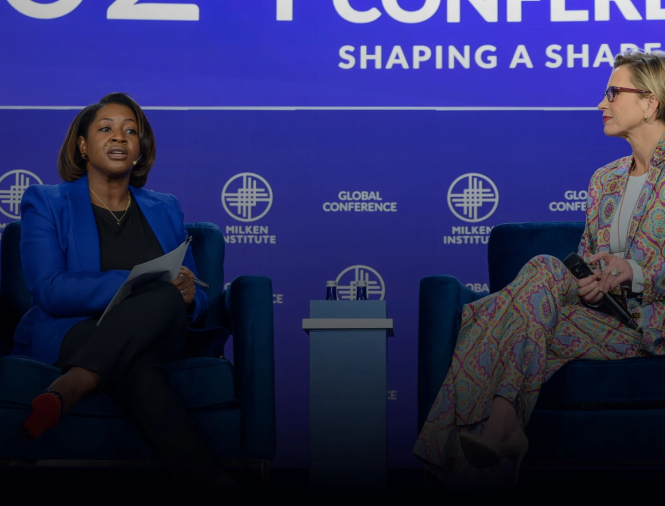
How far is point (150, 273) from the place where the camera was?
187 centimetres

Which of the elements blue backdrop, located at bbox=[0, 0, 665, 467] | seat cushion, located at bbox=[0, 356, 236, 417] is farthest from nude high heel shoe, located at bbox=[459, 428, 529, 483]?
blue backdrop, located at bbox=[0, 0, 665, 467]

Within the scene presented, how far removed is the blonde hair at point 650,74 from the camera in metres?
2.35

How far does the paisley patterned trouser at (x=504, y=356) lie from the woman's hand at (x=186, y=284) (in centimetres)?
75

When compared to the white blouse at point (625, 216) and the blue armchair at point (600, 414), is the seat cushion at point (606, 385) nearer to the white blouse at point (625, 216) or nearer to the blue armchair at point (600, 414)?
the blue armchair at point (600, 414)

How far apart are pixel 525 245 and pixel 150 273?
51.2 inches

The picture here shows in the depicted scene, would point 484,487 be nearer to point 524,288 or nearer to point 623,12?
point 524,288

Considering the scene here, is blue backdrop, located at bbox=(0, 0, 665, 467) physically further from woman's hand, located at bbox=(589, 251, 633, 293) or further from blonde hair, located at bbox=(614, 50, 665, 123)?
woman's hand, located at bbox=(589, 251, 633, 293)

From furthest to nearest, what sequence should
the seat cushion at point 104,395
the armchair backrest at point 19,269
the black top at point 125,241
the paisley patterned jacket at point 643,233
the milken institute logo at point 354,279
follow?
the milken institute logo at point 354,279 < the armchair backrest at point 19,269 < the black top at point 125,241 < the paisley patterned jacket at point 643,233 < the seat cushion at point 104,395

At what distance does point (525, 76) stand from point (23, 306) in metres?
2.19

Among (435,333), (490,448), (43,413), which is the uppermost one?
(435,333)

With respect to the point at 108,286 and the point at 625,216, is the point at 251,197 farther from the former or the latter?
the point at 625,216

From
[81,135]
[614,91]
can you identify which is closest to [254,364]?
[81,135]

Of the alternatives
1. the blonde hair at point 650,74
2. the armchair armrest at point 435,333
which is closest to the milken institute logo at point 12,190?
the armchair armrest at point 435,333

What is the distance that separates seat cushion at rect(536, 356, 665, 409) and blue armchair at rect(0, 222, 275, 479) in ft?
2.44
